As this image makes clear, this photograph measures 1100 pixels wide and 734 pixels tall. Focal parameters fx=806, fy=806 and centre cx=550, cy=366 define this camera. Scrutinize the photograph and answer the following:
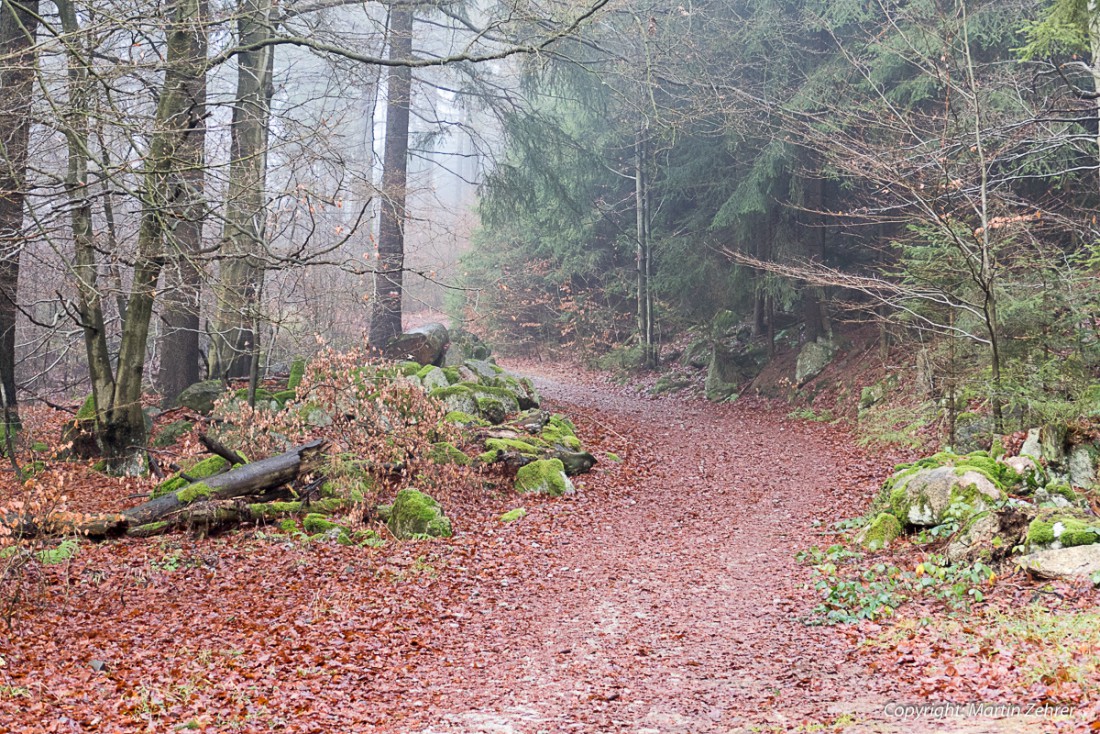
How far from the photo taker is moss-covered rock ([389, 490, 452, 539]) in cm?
901

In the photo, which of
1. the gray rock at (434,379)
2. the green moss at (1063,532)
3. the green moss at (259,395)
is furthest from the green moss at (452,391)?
the green moss at (1063,532)

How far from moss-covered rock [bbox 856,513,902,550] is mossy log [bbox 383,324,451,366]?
36.5 ft

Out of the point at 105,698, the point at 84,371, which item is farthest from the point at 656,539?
the point at 84,371

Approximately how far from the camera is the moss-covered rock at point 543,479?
1111 centimetres

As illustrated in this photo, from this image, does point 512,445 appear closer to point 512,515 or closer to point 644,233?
point 512,515

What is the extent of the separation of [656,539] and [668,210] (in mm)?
15659

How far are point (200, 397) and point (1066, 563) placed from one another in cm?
1185

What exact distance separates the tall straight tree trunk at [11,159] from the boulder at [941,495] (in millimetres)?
8508

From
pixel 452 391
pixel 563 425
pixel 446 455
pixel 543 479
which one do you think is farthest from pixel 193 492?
pixel 563 425

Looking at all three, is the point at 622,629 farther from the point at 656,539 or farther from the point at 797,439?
the point at 797,439

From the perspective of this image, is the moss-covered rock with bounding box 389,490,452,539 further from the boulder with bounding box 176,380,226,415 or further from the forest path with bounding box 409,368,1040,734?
the boulder with bounding box 176,380,226,415

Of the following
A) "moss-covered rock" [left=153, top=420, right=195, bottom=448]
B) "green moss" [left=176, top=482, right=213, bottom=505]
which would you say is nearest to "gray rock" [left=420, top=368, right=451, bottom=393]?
"moss-covered rock" [left=153, top=420, right=195, bottom=448]

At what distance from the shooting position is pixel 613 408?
19.0 meters

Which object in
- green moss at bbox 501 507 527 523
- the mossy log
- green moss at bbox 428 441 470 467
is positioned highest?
the mossy log
